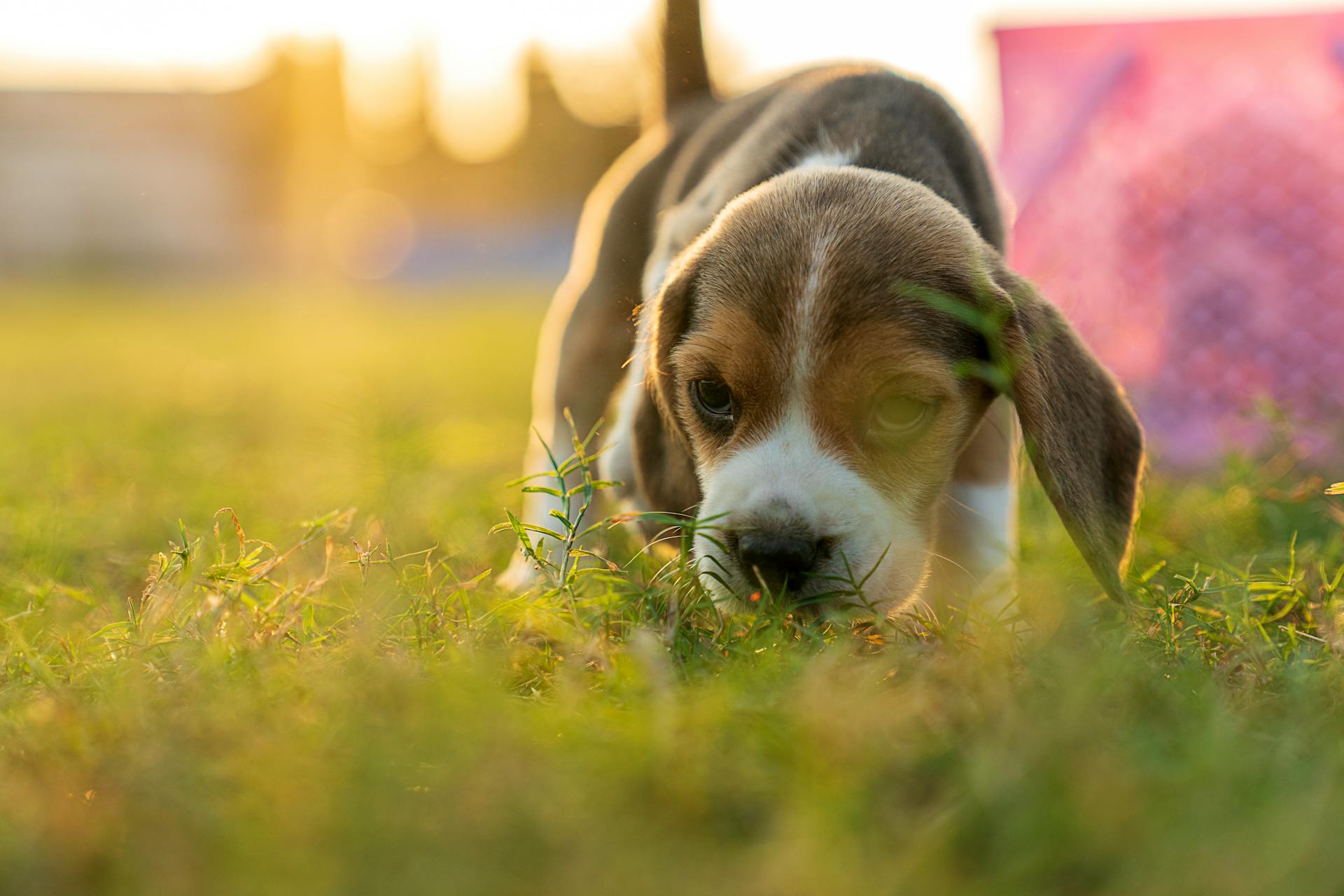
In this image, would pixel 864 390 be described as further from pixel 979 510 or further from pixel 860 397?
pixel 979 510

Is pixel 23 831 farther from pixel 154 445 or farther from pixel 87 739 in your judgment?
pixel 154 445

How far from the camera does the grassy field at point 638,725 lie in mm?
1387

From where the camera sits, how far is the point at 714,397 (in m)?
2.94

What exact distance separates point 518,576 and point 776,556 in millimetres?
1144

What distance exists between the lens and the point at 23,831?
1562 millimetres

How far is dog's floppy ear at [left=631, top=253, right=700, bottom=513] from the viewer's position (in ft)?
10.1

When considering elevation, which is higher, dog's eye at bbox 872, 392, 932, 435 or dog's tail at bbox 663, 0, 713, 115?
dog's tail at bbox 663, 0, 713, 115

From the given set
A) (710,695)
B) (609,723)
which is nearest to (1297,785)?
(710,695)

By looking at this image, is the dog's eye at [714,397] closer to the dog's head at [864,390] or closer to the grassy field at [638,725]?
the dog's head at [864,390]

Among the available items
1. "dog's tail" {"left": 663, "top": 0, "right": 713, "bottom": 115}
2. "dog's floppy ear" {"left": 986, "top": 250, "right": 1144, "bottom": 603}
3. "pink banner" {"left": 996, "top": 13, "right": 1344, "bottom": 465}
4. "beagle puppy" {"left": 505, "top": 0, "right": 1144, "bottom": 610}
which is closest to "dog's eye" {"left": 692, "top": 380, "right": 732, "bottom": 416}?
"beagle puppy" {"left": 505, "top": 0, "right": 1144, "bottom": 610}

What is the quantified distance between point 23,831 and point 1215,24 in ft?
18.4

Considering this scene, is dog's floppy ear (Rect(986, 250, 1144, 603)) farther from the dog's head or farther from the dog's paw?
the dog's paw

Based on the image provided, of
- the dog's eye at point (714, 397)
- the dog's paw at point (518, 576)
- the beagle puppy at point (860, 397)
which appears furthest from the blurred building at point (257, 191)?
the dog's eye at point (714, 397)

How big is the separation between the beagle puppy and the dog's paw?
0.01 meters
